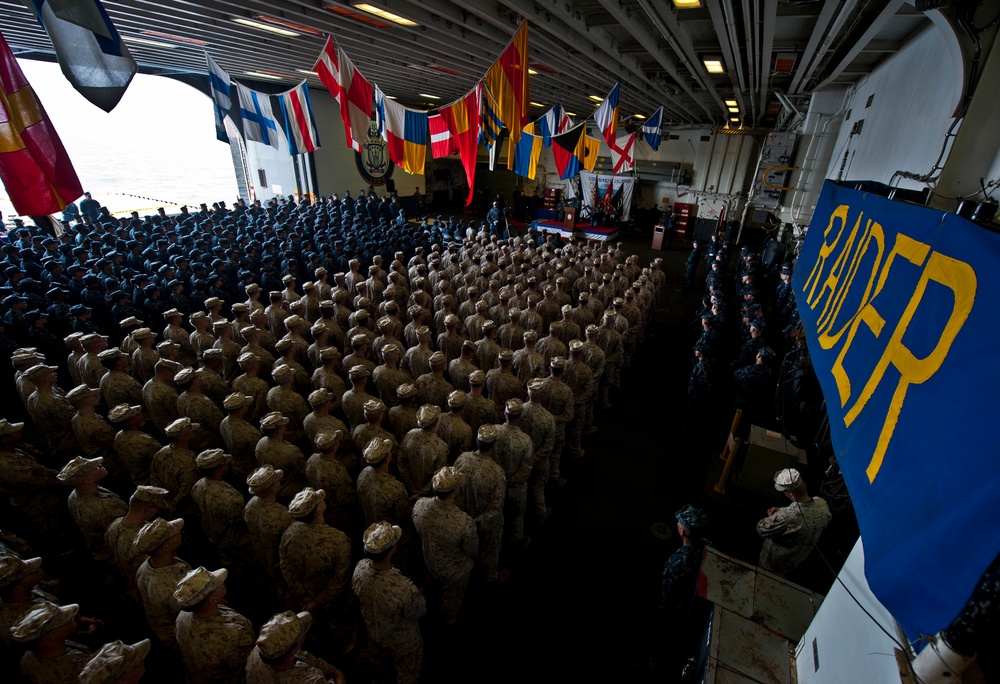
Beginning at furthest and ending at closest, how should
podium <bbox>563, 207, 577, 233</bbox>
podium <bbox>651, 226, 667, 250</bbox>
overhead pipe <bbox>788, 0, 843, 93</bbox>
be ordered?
1. podium <bbox>563, 207, 577, 233</bbox>
2. podium <bbox>651, 226, 667, 250</bbox>
3. overhead pipe <bbox>788, 0, 843, 93</bbox>

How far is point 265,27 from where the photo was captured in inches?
318

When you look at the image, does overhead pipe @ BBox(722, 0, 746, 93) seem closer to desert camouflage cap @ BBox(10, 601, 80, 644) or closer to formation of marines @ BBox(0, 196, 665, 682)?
formation of marines @ BBox(0, 196, 665, 682)

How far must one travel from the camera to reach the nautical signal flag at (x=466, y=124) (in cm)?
806

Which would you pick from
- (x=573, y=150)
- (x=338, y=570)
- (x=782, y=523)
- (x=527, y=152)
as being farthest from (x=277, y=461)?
(x=527, y=152)

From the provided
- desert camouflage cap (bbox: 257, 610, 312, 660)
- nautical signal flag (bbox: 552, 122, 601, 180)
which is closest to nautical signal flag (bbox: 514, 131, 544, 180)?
nautical signal flag (bbox: 552, 122, 601, 180)

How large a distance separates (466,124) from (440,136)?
942mm

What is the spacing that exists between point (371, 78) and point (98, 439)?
12907 mm

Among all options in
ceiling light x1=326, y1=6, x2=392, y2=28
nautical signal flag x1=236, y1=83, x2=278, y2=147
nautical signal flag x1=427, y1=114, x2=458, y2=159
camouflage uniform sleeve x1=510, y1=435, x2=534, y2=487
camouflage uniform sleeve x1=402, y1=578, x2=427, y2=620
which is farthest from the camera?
nautical signal flag x1=236, y1=83, x2=278, y2=147

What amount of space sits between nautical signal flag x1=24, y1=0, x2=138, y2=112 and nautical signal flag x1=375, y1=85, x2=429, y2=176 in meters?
5.03

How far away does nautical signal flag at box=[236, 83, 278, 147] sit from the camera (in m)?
9.48

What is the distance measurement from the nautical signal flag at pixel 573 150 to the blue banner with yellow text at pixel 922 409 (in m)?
8.76

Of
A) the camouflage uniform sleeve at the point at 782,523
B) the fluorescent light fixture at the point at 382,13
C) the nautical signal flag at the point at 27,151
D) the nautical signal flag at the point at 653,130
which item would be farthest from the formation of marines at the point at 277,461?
the nautical signal flag at the point at 653,130

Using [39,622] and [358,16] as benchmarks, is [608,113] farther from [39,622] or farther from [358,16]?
[39,622]

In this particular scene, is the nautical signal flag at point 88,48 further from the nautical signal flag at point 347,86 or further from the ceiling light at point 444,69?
the ceiling light at point 444,69
